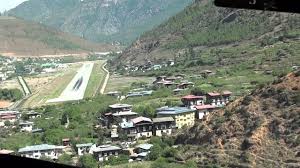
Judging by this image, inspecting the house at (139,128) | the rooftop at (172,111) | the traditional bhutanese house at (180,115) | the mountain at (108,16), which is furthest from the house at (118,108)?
the mountain at (108,16)

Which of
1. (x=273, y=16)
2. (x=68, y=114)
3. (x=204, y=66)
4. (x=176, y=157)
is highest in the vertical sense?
(x=273, y=16)

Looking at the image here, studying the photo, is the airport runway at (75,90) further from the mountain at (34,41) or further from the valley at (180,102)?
the mountain at (34,41)

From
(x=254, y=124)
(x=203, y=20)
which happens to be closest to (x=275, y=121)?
(x=254, y=124)

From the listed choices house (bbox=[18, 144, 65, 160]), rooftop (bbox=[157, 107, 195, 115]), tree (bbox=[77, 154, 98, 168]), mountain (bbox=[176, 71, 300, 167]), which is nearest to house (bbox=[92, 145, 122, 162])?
tree (bbox=[77, 154, 98, 168])

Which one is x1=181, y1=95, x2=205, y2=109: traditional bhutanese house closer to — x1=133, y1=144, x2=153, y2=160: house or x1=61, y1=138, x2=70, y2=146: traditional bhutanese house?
x1=61, y1=138, x2=70, y2=146: traditional bhutanese house

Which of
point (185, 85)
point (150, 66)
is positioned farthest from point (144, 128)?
point (150, 66)

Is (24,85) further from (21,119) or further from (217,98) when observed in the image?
(217,98)

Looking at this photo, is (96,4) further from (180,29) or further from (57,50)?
(180,29)
